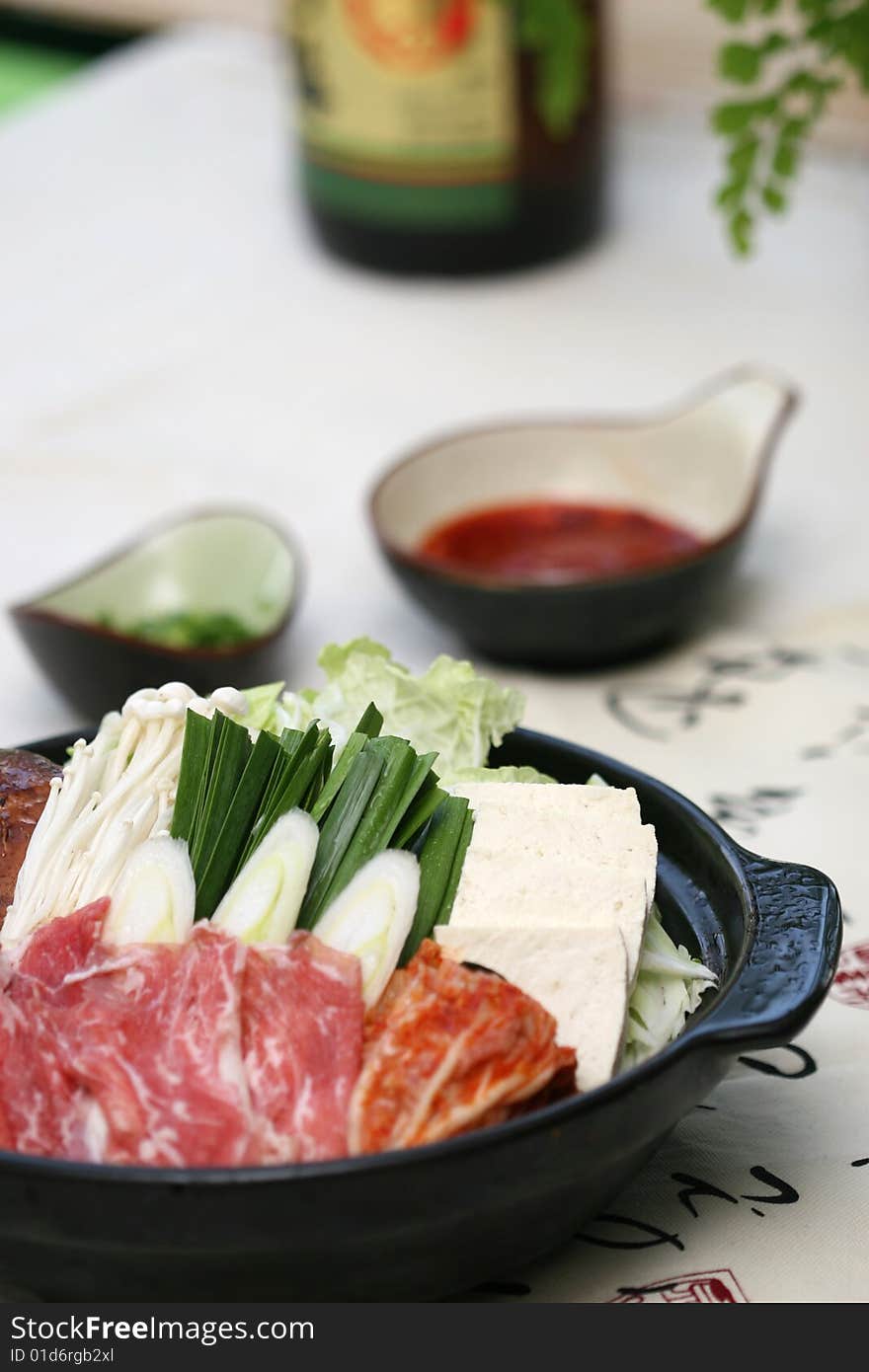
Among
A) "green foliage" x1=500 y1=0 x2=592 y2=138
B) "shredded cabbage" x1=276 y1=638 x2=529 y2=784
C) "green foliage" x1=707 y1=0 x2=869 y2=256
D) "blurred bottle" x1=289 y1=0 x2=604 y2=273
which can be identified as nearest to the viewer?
"shredded cabbage" x1=276 y1=638 x2=529 y2=784

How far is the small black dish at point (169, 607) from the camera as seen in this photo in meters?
1.46

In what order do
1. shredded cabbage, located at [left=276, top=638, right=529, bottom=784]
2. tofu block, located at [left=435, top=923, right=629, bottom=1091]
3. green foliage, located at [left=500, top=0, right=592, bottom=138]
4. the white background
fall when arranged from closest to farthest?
tofu block, located at [left=435, top=923, right=629, bottom=1091], shredded cabbage, located at [left=276, top=638, right=529, bottom=784], the white background, green foliage, located at [left=500, top=0, right=592, bottom=138]

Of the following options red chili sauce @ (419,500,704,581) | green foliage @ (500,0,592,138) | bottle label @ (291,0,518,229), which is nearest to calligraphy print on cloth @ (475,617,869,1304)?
red chili sauce @ (419,500,704,581)

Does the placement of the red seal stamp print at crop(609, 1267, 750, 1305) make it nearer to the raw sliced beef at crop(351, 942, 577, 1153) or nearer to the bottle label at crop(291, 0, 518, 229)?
the raw sliced beef at crop(351, 942, 577, 1153)

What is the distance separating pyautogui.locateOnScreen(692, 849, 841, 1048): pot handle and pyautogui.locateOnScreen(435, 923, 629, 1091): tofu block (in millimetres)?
51

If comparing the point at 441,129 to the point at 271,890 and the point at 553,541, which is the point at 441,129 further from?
the point at 271,890

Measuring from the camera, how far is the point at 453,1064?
2.63ft

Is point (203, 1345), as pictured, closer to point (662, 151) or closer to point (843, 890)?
point (843, 890)

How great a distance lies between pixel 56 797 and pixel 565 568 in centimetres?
78

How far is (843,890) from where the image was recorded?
4.25 feet

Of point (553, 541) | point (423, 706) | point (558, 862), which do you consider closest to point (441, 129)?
point (553, 541)

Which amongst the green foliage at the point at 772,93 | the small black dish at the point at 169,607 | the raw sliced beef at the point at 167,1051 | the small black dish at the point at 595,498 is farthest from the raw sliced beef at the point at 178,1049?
the green foliage at the point at 772,93

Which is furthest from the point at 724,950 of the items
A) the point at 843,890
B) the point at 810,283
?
the point at 810,283

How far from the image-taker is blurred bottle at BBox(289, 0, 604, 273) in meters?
2.20
